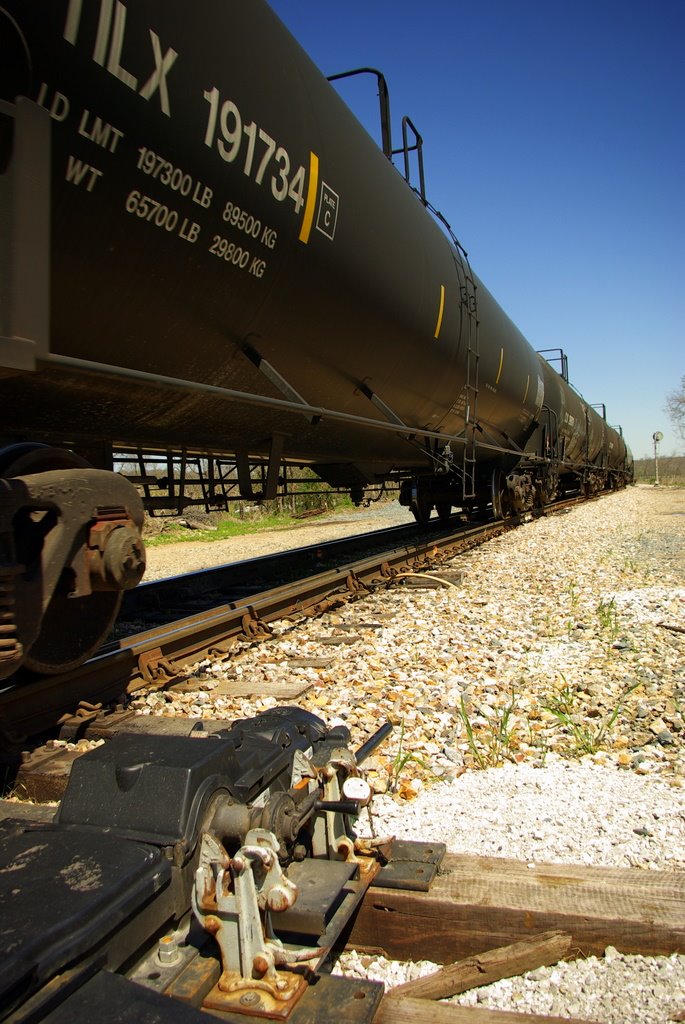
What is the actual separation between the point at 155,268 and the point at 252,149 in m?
0.79

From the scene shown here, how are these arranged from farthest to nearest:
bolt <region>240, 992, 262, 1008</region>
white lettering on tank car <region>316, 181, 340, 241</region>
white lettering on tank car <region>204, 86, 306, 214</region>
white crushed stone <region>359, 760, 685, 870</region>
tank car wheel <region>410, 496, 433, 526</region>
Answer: tank car wheel <region>410, 496, 433, 526</region>, white lettering on tank car <region>316, 181, 340, 241</region>, white lettering on tank car <region>204, 86, 306, 214</region>, white crushed stone <region>359, 760, 685, 870</region>, bolt <region>240, 992, 262, 1008</region>

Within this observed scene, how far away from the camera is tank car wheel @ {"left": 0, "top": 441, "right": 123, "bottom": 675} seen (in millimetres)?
2973

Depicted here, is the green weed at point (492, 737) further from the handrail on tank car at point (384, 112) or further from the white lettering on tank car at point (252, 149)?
the handrail on tank car at point (384, 112)

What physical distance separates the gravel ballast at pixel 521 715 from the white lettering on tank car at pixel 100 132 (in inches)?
103

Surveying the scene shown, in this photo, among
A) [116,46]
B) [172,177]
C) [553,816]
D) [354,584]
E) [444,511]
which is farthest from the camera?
[444,511]

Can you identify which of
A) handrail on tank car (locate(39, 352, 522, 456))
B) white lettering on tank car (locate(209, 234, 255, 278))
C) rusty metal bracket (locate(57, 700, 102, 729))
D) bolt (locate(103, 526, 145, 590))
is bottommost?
rusty metal bracket (locate(57, 700, 102, 729))

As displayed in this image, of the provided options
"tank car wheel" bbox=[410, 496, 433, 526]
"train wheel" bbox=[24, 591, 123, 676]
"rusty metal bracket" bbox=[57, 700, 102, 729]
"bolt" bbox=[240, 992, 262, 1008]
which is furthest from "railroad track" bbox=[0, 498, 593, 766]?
"tank car wheel" bbox=[410, 496, 433, 526]

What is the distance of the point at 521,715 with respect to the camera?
11.2ft

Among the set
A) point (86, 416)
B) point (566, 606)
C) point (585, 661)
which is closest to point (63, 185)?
point (86, 416)

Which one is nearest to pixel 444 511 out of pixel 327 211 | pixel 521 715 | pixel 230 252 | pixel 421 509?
pixel 421 509

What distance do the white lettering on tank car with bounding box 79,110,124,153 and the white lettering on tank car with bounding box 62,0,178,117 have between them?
0.17m

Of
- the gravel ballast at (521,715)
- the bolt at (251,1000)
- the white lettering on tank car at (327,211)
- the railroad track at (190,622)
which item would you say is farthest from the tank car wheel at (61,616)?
the bolt at (251,1000)

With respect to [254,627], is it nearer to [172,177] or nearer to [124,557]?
[124,557]

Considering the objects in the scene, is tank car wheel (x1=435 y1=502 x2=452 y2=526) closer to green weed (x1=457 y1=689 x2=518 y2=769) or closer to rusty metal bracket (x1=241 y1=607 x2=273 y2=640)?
rusty metal bracket (x1=241 y1=607 x2=273 y2=640)
